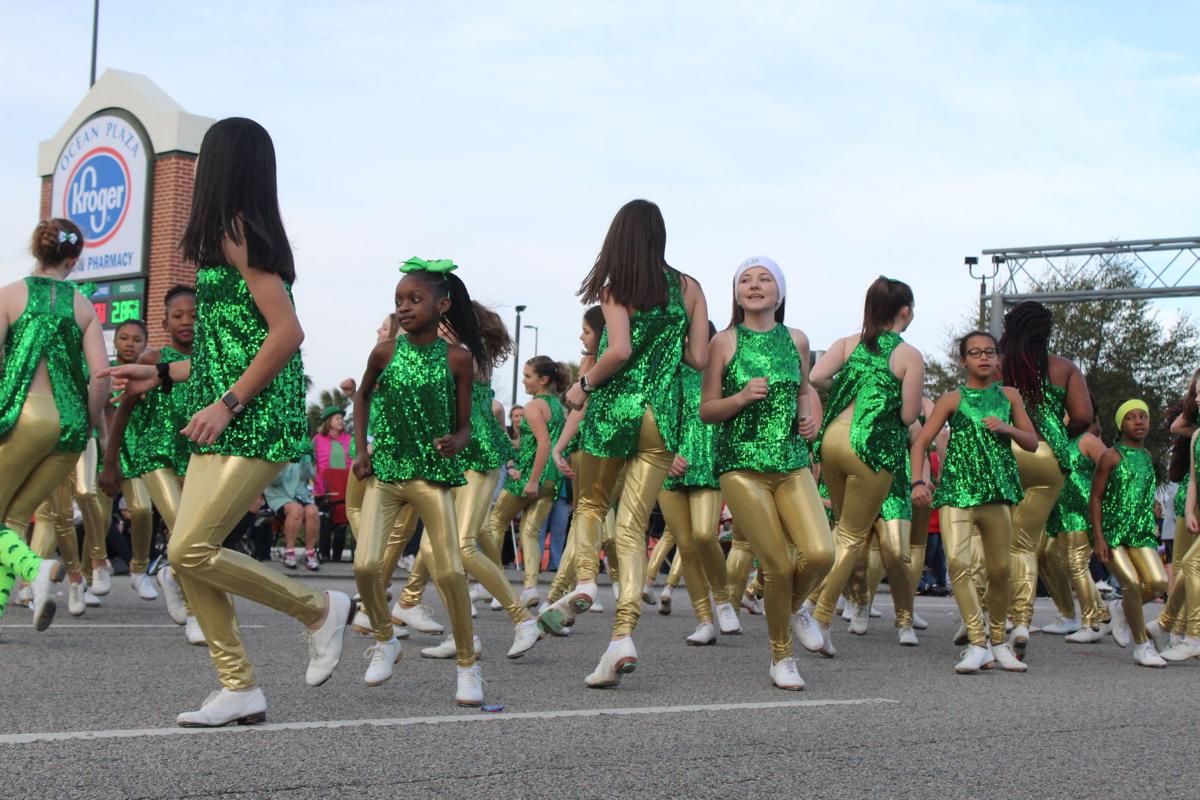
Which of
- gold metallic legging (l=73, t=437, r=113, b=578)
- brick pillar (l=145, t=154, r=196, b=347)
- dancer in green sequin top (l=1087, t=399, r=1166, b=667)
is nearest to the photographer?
dancer in green sequin top (l=1087, t=399, r=1166, b=667)

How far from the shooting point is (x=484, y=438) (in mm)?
8617

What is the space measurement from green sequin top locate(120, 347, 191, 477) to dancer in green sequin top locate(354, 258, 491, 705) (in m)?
1.89

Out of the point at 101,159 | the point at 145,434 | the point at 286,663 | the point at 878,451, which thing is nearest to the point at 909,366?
the point at 878,451

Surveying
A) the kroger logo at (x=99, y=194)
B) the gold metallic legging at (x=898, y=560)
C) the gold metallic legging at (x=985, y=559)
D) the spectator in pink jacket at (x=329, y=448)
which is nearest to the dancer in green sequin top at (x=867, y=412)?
the gold metallic legging at (x=985, y=559)

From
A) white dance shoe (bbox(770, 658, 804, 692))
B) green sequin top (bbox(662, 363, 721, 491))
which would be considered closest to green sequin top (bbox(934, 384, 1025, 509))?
green sequin top (bbox(662, 363, 721, 491))

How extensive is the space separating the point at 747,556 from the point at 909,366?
2871 mm

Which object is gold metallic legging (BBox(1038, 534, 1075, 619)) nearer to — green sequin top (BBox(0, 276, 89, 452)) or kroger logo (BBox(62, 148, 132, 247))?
green sequin top (BBox(0, 276, 89, 452))

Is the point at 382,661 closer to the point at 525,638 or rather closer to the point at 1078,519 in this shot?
the point at 525,638

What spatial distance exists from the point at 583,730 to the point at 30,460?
3.21m

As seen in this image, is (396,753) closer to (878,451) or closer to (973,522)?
(878,451)

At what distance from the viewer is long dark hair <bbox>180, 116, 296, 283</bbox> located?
502cm

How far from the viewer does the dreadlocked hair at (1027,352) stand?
9156 millimetres

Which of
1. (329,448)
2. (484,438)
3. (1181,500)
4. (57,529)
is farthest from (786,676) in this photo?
(329,448)

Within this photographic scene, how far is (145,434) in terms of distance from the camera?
8.76 meters
